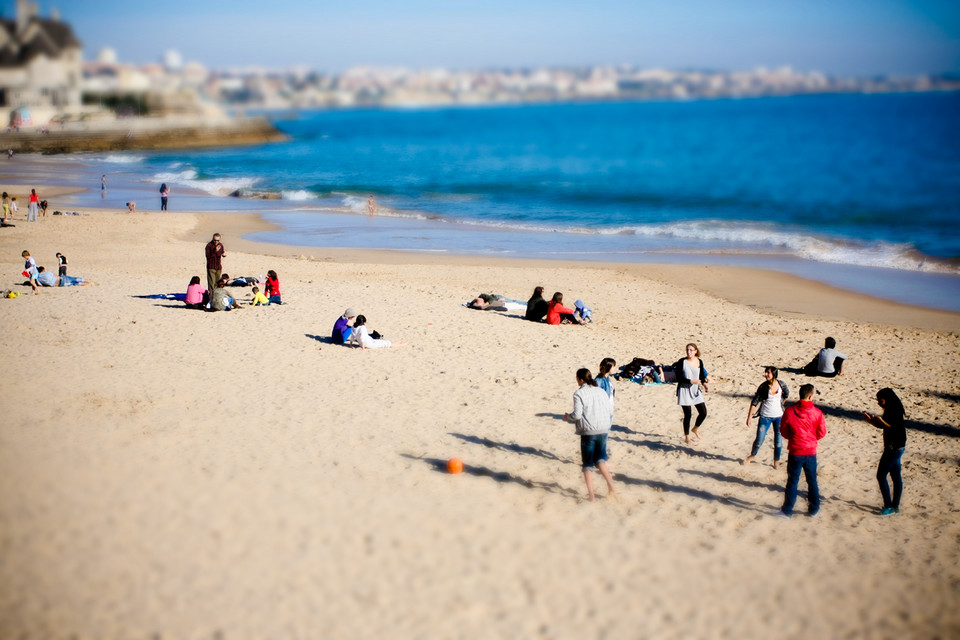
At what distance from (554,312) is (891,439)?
26.7 feet

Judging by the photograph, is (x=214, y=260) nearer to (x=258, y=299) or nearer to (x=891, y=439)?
(x=258, y=299)

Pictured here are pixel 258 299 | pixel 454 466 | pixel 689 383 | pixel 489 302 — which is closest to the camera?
pixel 454 466

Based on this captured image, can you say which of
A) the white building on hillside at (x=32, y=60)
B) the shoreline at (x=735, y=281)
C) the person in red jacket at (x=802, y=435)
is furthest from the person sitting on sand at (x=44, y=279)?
the white building on hillside at (x=32, y=60)

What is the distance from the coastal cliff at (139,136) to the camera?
64.6 m

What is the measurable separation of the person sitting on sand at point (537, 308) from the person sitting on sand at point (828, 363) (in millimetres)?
5195

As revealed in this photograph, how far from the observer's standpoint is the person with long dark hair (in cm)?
791

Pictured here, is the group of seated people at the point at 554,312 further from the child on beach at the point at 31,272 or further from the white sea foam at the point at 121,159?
the white sea foam at the point at 121,159

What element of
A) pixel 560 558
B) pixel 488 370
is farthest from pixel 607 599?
pixel 488 370

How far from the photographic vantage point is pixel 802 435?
25.8 ft

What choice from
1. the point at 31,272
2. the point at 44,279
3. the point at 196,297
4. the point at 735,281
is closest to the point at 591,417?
the point at 196,297

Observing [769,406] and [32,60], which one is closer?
[769,406]

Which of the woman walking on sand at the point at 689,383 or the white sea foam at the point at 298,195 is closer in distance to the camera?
the woman walking on sand at the point at 689,383

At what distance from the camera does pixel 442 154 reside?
81188 mm

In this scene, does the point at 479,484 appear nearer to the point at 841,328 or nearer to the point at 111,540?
the point at 111,540
